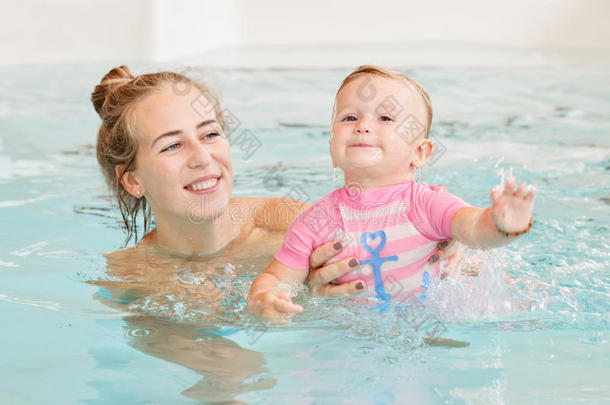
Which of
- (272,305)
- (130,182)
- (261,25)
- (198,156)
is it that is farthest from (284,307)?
(261,25)

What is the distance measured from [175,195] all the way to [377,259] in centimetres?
77

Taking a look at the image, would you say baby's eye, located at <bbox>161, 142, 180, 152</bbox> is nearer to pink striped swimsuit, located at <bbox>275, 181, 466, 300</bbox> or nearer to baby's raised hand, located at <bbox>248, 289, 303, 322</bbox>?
pink striped swimsuit, located at <bbox>275, 181, 466, 300</bbox>

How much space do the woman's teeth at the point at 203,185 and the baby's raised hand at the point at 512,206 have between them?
109cm

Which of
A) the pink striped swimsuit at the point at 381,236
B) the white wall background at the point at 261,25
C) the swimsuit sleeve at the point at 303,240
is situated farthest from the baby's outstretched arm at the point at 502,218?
the white wall background at the point at 261,25

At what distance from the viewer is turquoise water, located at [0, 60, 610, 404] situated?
196 cm

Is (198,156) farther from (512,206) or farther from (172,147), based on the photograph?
(512,206)

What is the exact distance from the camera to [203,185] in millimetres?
2590

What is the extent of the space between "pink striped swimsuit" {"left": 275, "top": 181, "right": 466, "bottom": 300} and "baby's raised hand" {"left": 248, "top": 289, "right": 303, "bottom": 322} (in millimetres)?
200

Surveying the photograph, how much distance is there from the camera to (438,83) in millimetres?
7215

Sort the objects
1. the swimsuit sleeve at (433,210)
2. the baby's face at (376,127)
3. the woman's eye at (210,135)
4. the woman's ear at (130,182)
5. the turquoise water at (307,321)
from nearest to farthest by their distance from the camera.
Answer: the turquoise water at (307,321) → the swimsuit sleeve at (433,210) → the baby's face at (376,127) → the woman's eye at (210,135) → the woman's ear at (130,182)

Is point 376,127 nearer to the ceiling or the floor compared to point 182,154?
nearer to the ceiling

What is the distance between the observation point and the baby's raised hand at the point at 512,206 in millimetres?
1777

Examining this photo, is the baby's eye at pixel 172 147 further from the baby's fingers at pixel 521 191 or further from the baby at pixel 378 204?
the baby's fingers at pixel 521 191

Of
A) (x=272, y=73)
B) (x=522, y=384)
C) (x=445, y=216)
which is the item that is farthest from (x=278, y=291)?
(x=272, y=73)
